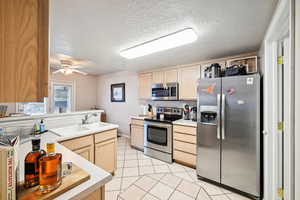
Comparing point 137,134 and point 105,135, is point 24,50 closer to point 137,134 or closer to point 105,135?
point 105,135

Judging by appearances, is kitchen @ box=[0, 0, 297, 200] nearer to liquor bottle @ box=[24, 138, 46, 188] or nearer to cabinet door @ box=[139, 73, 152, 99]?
liquor bottle @ box=[24, 138, 46, 188]

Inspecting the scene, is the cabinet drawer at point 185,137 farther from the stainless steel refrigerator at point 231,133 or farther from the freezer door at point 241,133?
the freezer door at point 241,133

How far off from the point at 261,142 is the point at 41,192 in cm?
236

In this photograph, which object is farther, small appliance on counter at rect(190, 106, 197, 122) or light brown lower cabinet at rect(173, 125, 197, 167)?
small appliance on counter at rect(190, 106, 197, 122)

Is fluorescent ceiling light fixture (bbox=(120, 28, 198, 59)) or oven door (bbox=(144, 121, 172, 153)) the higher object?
fluorescent ceiling light fixture (bbox=(120, 28, 198, 59))

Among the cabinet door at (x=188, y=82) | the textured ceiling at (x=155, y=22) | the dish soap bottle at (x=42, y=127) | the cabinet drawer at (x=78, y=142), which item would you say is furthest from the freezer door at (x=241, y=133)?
the dish soap bottle at (x=42, y=127)

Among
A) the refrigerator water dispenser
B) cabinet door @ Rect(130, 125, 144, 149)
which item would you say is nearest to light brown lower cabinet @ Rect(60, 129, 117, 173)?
cabinet door @ Rect(130, 125, 144, 149)

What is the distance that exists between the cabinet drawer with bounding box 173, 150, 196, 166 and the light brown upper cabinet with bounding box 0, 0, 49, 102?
8.18ft

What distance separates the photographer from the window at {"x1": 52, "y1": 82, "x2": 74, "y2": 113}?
3.98 m

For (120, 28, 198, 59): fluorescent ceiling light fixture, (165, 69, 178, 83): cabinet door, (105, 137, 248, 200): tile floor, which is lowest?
(105, 137, 248, 200): tile floor

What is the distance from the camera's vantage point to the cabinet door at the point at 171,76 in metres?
2.97

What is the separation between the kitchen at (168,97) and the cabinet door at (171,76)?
1.0 inches

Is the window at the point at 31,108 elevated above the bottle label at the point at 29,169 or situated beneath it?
elevated above

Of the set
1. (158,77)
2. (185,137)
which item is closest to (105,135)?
(185,137)
